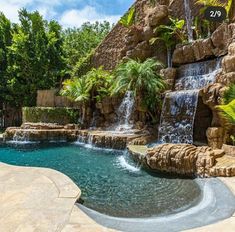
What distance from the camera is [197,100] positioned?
1006 centimetres

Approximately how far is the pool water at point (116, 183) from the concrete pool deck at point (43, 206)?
0.67 metres

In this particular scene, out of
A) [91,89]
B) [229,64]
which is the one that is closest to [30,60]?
[91,89]

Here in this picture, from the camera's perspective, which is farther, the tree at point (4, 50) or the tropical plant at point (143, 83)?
the tree at point (4, 50)

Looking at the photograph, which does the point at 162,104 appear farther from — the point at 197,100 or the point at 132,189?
the point at 132,189

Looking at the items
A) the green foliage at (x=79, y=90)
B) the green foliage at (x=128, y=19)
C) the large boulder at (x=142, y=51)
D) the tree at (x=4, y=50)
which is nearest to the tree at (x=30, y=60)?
the tree at (x=4, y=50)

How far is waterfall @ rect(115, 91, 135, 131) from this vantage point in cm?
1331

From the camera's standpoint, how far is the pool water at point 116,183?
464cm

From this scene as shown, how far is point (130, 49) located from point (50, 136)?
24.2ft

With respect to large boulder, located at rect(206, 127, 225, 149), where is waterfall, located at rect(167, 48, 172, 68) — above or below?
above

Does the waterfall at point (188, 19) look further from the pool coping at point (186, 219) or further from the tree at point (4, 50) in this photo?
the tree at point (4, 50)

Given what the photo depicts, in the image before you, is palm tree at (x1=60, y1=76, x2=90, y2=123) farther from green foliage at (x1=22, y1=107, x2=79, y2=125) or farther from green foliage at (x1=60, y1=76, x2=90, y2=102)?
green foliage at (x1=22, y1=107, x2=79, y2=125)

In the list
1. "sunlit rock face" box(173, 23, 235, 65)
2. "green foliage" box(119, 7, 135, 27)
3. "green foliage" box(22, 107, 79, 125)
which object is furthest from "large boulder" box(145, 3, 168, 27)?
"green foliage" box(22, 107, 79, 125)

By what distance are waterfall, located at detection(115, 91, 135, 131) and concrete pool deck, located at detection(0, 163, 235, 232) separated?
27.2 feet

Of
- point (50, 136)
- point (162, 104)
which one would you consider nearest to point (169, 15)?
point (162, 104)
